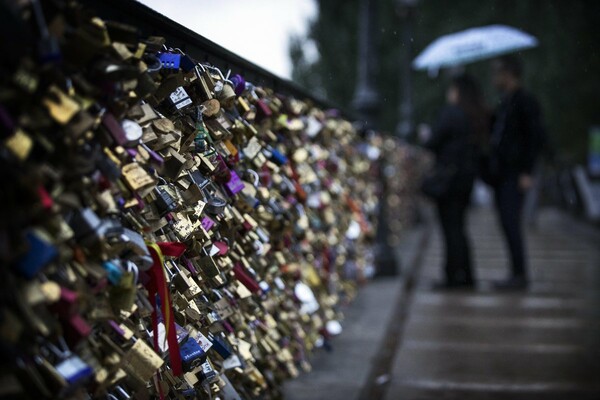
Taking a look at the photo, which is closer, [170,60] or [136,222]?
[136,222]

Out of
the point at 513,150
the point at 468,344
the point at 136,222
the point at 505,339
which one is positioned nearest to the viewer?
the point at 136,222

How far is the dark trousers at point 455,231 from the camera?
7547 millimetres

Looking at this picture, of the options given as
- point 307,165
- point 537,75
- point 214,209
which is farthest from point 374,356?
point 537,75

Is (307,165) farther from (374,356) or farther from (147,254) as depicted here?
(147,254)

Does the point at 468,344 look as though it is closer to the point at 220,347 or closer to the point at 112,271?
the point at 220,347

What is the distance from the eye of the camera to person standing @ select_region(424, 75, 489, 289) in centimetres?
731

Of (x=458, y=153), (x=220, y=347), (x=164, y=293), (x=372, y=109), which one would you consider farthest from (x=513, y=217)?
(x=164, y=293)

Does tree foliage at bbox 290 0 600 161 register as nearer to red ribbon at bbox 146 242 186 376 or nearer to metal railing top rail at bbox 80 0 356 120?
metal railing top rail at bbox 80 0 356 120

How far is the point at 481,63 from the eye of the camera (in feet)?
89.5

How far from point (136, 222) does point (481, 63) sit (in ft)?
87.0

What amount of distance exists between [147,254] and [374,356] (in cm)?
312

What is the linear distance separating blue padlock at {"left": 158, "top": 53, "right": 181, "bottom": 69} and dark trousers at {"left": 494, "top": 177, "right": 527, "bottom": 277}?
231 inches

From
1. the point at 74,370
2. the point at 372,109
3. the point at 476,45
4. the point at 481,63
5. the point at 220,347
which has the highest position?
the point at 481,63

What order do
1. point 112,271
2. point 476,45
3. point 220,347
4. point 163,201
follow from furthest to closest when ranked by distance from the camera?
point 476,45, point 220,347, point 163,201, point 112,271
